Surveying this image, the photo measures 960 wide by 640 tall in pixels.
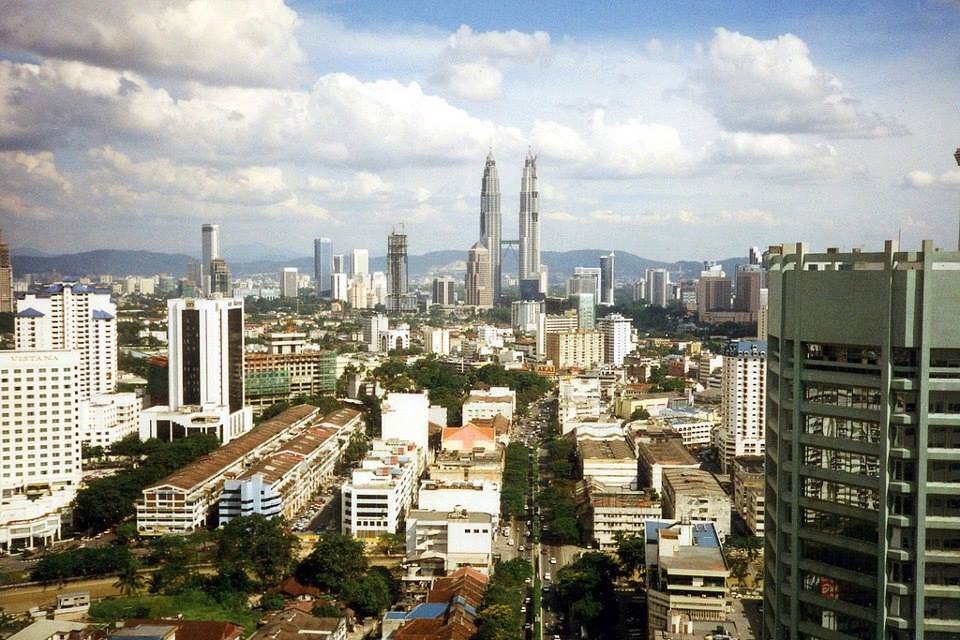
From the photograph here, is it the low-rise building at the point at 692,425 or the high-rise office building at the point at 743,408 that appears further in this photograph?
the low-rise building at the point at 692,425

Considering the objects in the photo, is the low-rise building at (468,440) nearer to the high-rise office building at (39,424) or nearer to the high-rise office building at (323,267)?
the high-rise office building at (39,424)

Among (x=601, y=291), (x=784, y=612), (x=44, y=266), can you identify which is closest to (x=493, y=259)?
(x=601, y=291)

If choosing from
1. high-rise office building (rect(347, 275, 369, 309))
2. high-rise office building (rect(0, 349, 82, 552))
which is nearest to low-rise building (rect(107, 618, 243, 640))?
high-rise office building (rect(0, 349, 82, 552))

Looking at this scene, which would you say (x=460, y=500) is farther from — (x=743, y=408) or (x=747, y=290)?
(x=747, y=290)

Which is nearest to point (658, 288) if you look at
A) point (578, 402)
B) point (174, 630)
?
point (578, 402)

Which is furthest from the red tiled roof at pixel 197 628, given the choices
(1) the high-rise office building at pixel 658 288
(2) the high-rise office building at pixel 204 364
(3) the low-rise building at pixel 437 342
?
(1) the high-rise office building at pixel 658 288

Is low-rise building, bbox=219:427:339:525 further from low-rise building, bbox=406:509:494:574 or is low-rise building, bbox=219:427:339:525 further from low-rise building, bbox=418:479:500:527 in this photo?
low-rise building, bbox=406:509:494:574
